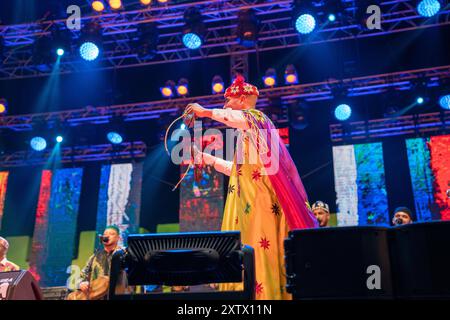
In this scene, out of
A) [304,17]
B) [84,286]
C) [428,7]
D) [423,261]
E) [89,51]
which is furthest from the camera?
[89,51]

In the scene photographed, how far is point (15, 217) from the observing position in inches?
406

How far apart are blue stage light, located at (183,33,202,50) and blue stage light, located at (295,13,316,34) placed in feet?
4.67

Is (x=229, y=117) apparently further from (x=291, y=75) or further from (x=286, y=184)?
(x=291, y=75)

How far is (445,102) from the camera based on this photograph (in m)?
8.02

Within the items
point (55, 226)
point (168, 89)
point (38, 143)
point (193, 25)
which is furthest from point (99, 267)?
point (38, 143)

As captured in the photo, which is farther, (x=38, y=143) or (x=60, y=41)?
(x=38, y=143)

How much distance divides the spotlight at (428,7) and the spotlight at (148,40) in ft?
12.1

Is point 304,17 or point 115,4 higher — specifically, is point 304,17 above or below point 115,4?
below

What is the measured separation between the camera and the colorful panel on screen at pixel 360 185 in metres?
8.39

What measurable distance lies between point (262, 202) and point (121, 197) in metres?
6.10

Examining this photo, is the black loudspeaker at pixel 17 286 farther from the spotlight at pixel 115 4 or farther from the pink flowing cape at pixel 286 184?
the spotlight at pixel 115 4

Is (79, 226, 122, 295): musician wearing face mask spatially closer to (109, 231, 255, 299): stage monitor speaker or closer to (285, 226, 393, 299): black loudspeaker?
(109, 231, 255, 299): stage monitor speaker

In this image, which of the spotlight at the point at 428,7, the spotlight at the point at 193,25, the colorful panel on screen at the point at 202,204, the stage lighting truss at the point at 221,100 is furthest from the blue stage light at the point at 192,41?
the spotlight at the point at 428,7
